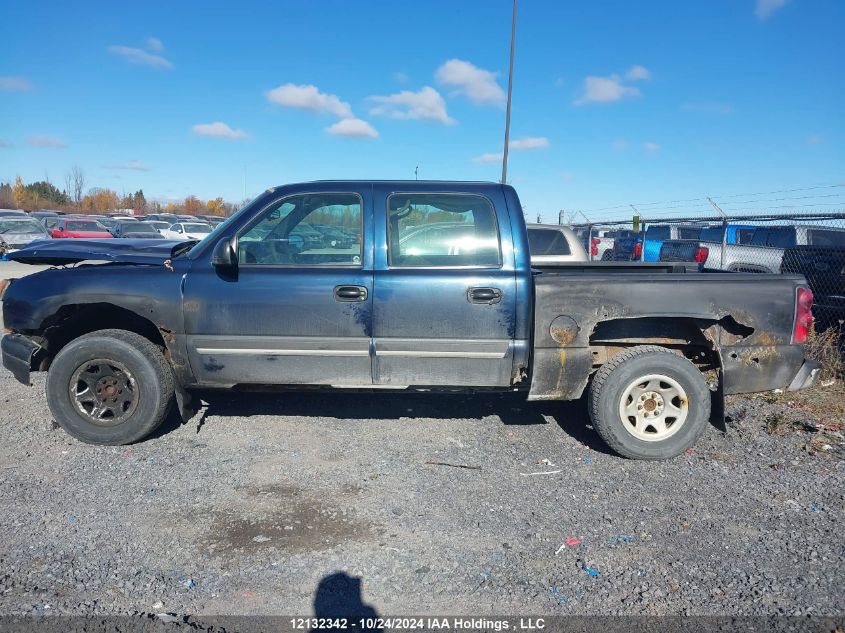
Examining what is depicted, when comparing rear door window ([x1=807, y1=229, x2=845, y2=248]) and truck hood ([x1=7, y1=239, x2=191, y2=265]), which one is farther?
rear door window ([x1=807, y1=229, x2=845, y2=248])

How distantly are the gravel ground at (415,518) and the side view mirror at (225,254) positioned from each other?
4.59ft

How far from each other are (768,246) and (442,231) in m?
10.5

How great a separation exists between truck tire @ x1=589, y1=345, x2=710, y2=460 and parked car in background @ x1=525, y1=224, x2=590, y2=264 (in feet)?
13.0

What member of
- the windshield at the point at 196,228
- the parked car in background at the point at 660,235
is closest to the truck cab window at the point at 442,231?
the parked car in background at the point at 660,235

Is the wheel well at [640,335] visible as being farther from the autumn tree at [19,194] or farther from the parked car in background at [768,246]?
the autumn tree at [19,194]

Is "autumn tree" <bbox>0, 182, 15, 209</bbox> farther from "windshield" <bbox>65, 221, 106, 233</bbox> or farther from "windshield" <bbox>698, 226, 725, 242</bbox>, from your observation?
"windshield" <bbox>698, 226, 725, 242</bbox>

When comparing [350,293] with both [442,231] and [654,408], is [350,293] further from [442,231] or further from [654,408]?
[654,408]

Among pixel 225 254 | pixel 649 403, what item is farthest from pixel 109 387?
pixel 649 403

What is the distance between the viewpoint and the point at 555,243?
838cm

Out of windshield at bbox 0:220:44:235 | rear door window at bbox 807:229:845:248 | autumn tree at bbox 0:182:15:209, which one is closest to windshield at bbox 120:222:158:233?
windshield at bbox 0:220:44:235

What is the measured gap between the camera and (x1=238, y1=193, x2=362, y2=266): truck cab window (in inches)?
171

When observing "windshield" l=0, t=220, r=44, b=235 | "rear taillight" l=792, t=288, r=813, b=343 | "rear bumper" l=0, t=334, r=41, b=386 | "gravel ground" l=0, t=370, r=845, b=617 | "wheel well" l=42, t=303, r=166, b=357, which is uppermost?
"windshield" l=0, t=220, r=44, b=235

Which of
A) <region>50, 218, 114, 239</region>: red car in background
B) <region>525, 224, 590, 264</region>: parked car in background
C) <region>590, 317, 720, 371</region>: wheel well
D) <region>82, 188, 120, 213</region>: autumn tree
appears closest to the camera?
<region>590, 317, 720, 371</region>: wheel well

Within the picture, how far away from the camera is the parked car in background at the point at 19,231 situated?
22062 mm
